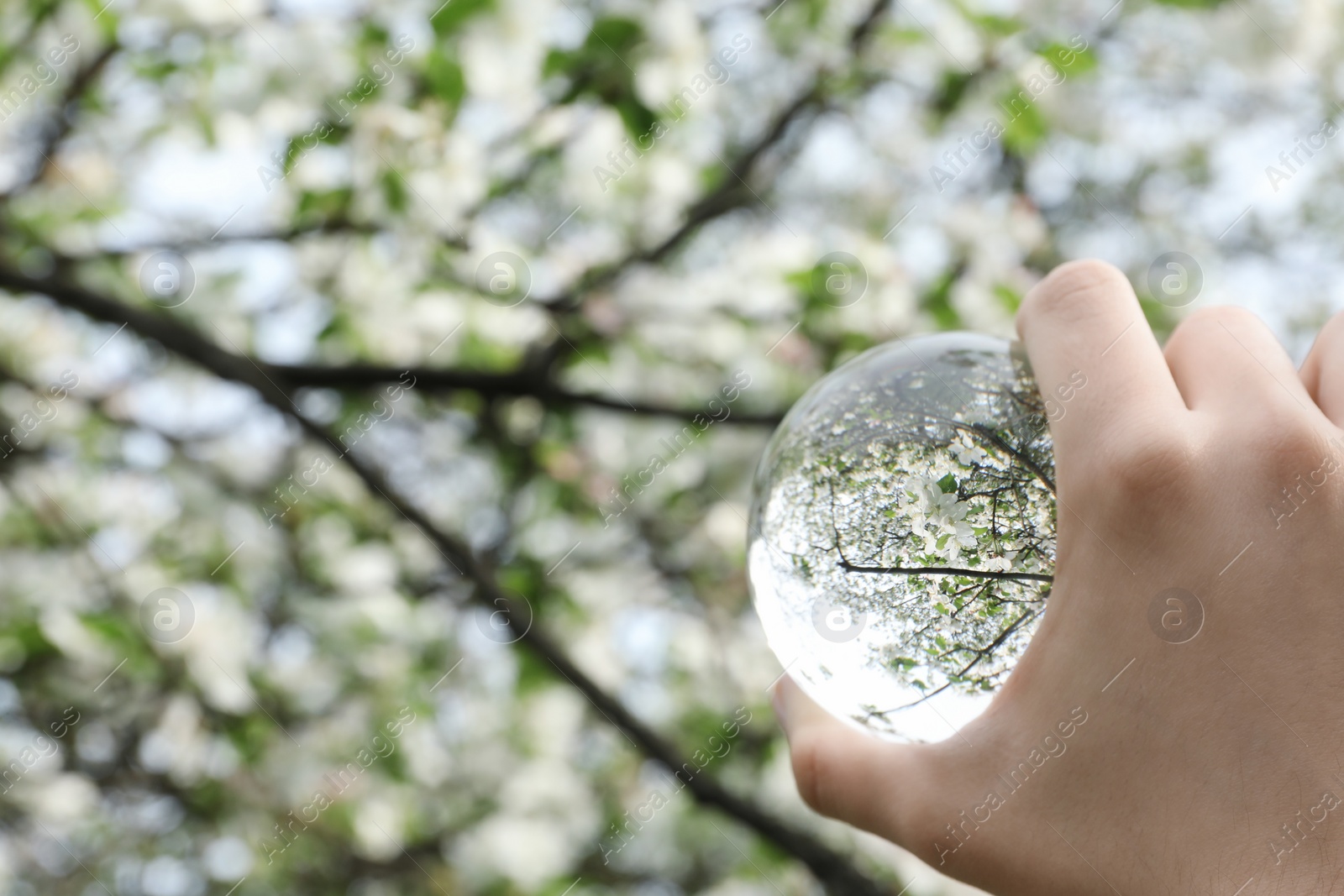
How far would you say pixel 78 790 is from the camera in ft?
7.61

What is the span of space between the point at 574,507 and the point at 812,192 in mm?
1024

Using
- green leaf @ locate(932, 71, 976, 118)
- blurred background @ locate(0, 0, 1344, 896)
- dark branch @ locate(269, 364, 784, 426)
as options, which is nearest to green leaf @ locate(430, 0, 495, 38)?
blurred background @ locate(0, 0, 1344, 896)

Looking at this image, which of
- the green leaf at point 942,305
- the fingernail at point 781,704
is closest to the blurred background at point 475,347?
the green leaf at point 942,305

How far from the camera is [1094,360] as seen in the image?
25.9 inches

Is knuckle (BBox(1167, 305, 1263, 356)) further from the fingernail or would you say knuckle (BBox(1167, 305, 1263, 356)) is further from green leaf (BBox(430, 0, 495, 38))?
green leaf (BBox(430, 0, 495, 38))

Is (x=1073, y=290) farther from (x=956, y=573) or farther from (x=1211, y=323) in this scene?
(x=956, y=573)

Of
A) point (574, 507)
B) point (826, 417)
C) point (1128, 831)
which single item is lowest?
point (574, 507)

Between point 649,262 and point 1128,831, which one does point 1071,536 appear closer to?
point 1128,831

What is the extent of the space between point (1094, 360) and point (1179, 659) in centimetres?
20

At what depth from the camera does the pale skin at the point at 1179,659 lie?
22.4 inches

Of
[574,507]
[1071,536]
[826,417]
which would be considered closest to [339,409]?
[574,507]

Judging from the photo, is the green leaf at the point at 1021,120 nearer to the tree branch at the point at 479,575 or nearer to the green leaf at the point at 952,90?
the green leaf at the point at 952,90

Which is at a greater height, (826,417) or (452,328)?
(826,417)

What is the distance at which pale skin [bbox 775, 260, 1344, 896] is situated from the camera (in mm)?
570
